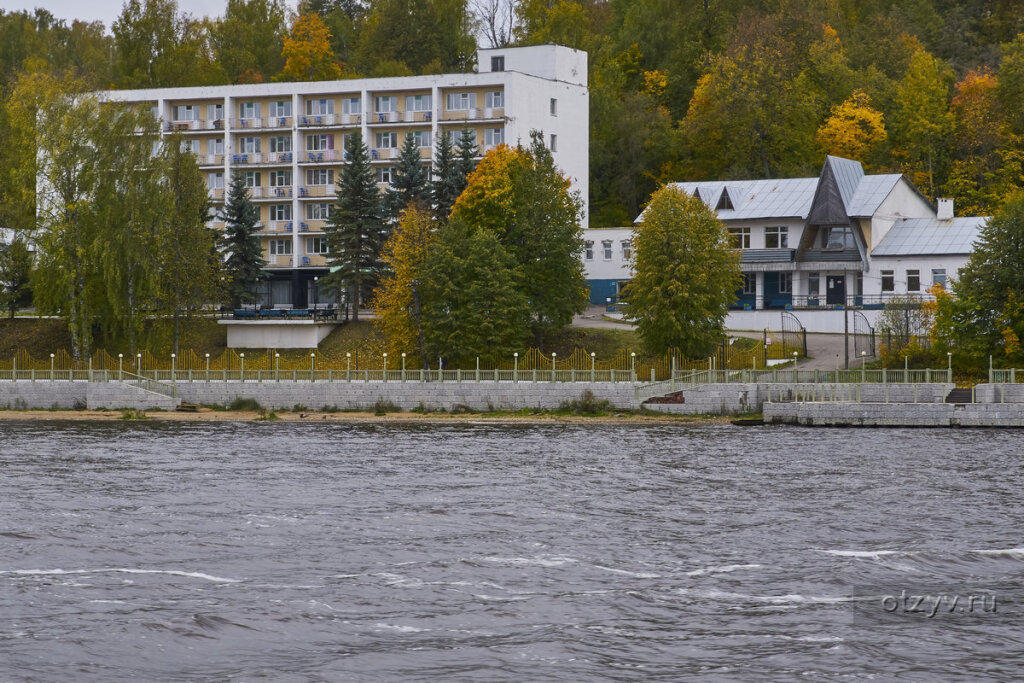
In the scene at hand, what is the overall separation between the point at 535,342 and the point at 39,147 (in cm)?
2728

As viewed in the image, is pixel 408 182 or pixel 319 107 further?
pixel 319 107

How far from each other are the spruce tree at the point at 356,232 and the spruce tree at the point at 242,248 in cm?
528

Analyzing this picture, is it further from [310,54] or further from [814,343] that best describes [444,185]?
[310,54]

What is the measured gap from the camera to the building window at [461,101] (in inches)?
3642

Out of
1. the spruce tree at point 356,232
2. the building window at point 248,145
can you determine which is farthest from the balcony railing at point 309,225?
the spruce tree at point 356,232

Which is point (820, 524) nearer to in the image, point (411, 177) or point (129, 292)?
point (129, 292)

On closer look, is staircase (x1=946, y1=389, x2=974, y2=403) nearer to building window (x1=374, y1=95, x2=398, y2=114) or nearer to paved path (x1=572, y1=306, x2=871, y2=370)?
paved path (x1=572, y1=306, x2=871, y2=370)

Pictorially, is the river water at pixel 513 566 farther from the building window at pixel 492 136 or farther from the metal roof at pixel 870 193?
the building window at pixel 492 136

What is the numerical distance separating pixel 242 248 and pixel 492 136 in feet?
63.5

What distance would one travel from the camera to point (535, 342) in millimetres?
73562

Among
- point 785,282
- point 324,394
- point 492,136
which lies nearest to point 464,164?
point 492,136

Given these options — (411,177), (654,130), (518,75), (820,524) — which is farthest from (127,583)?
(654,130)

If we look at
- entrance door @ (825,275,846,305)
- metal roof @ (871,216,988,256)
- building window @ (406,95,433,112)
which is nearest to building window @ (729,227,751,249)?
entrance door @ (825,275,846,305)

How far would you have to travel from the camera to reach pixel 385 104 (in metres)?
94.4
